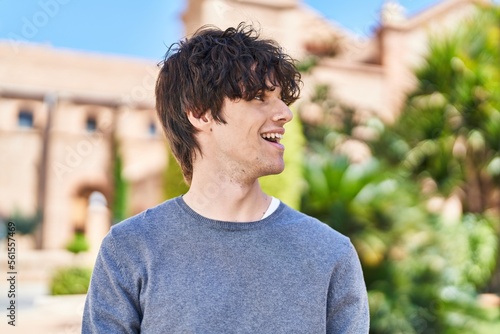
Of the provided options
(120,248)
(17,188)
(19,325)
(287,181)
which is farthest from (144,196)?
(120,248)

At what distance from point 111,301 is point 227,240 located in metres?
0.29

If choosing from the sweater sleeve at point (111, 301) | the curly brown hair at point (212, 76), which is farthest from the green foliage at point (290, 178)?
the sweater sleeve at point (111, 301)

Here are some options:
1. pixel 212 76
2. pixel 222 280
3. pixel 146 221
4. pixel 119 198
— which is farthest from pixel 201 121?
pixel 119 198

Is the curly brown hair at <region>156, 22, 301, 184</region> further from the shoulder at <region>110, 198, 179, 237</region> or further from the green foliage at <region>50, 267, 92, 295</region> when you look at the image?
the green foliage at <region>50, 267, 92, 295</region>

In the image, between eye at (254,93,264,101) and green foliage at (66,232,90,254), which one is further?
green foliage at (66,232,90,254)

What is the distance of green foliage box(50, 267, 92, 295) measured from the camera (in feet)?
40.7

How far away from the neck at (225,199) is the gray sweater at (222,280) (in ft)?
0.09

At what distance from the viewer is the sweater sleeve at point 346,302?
56.5 inches

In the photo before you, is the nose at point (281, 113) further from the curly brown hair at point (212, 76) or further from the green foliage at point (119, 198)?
the green foliage at point (119, 198)

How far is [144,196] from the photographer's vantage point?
1916 centimetres

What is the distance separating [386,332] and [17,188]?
16.4 m

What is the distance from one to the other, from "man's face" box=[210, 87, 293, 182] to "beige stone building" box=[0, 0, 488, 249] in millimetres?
15837

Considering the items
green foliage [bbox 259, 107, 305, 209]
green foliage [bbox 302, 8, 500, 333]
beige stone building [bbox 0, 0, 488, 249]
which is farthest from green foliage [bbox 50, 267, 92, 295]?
green foliage [bbox 259, 107, 305, 209]

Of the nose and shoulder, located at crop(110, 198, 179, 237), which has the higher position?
the nose
